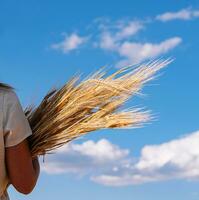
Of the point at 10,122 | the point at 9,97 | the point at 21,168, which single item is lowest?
the point at 21,168

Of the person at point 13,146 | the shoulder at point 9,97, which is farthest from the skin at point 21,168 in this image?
the shoulder at point 9,97

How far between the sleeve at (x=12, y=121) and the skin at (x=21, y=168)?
0.03 m

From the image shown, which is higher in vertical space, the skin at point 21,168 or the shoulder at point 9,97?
the shoulder at point 9,97

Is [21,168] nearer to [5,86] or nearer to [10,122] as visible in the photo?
[10,122]

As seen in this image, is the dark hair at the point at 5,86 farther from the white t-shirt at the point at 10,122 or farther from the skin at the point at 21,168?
the skin at the point at 21,168

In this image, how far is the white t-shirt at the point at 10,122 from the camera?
188 centimetres

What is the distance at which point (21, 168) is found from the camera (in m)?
1.93

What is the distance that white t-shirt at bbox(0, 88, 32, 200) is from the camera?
188 cm

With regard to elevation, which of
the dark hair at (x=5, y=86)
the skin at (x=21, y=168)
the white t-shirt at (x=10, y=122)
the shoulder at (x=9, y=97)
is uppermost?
the dark hair at (x=5, y=86)

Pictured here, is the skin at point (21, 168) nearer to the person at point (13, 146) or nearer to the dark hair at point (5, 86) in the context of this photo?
the person at point (13, 146)

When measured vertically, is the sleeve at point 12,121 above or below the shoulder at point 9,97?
below

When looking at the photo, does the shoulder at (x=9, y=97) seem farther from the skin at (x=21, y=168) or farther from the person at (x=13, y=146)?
the skin at (x=21, y=168)

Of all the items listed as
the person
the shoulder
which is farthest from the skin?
the shoulder

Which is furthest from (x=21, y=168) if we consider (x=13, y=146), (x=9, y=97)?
(x=9, y=97)
